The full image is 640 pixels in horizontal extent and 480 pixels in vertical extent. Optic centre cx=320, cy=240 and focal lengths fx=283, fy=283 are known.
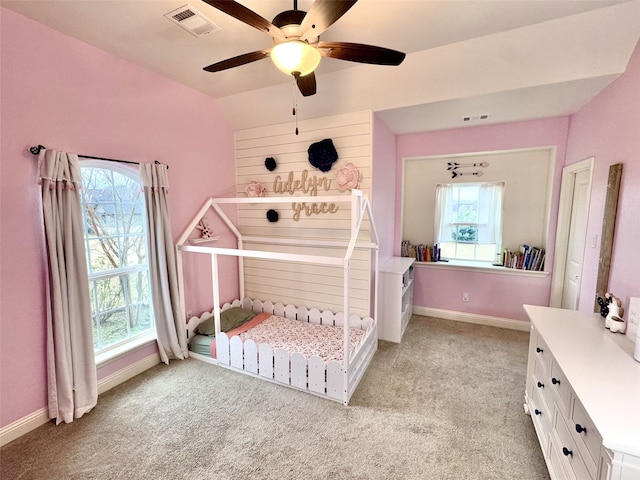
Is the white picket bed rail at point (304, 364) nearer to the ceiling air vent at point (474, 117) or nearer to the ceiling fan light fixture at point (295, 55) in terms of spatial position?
the ceiling fan light fixture at point (295, 55)

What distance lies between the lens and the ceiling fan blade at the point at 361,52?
146 centimetres

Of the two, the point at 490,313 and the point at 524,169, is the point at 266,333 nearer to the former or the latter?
the point at 490,313

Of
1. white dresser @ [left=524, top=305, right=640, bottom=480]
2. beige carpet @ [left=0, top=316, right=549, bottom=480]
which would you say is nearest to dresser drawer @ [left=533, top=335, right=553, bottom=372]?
white dresser @ [left=524, top=305, right=640, bottom=480]

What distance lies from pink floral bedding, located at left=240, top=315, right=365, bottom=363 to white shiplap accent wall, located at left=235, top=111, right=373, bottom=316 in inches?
12.1

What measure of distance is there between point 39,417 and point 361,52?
326cm

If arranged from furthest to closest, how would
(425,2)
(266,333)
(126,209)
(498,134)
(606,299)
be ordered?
(498,134), (266,333), (126,209), (606,299), (425,2)

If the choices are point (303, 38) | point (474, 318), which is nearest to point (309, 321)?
point (474, 318)

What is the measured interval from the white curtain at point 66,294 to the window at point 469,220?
3947 millimetres

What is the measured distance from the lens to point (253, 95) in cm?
308

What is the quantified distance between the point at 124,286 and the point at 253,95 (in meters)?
2.34

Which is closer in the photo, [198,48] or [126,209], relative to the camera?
[198,48]

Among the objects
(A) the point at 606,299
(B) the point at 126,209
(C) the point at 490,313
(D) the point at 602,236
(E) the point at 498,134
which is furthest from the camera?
(C) the point at 490,313

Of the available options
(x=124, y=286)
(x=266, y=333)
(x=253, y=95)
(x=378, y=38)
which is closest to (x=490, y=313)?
(x=266, y=333)

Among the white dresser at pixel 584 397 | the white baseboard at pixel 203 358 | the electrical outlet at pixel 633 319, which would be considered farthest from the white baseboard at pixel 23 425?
the electrical outlet at pixel 633 319
